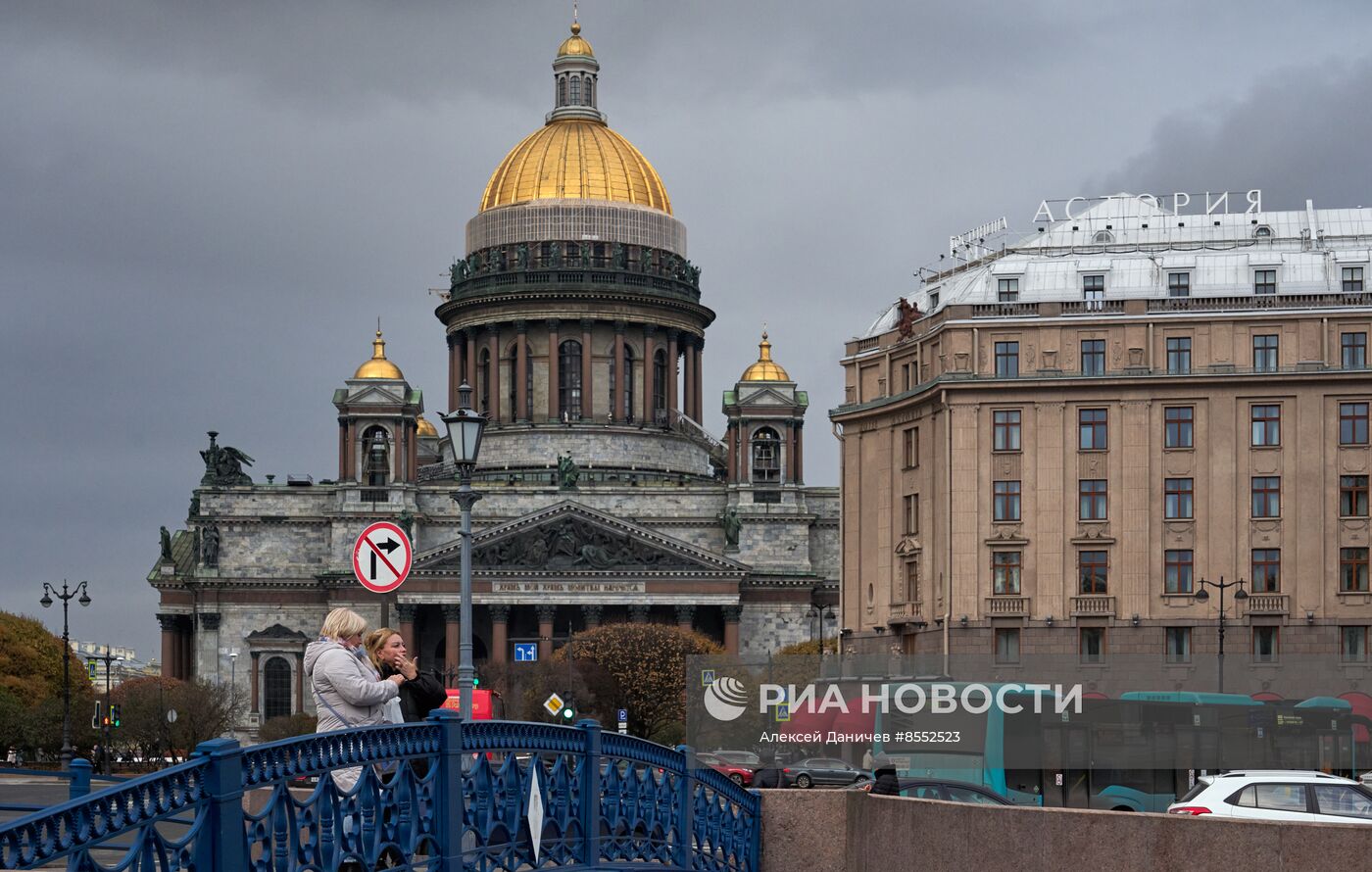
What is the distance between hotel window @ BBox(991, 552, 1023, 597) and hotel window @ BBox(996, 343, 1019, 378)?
6032 millimetres

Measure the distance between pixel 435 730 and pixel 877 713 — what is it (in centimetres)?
3295

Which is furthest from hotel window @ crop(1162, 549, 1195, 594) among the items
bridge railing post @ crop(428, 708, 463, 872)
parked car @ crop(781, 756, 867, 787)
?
bridge railing post @ crop(428, 708, 463, 872)

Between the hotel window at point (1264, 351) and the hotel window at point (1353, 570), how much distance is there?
250 inches

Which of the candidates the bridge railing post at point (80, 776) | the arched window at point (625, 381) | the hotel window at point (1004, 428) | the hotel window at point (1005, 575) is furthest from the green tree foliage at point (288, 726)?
the bridge railing post at point (80, 776)

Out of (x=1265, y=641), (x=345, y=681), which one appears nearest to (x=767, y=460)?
(x=1265, y=641)

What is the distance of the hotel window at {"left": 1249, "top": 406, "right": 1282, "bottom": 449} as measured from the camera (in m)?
79.7

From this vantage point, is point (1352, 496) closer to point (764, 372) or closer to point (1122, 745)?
point (1122, 745)

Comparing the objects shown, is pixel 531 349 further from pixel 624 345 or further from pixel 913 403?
pixel 913 403

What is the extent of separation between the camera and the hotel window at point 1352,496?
78.9 m

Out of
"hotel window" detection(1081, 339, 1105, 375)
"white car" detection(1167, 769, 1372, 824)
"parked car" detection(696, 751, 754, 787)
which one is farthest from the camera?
"hotel window" detection(1081, 339, 1105, 375)

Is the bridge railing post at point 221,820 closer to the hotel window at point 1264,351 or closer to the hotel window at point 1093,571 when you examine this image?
the hotel window at point 1093,571

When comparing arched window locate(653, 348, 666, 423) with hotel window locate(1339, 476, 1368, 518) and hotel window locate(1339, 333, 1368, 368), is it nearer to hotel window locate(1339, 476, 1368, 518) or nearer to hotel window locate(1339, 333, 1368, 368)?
hotel window locate(1339, 333, 1368, 368)

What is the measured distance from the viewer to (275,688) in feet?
468

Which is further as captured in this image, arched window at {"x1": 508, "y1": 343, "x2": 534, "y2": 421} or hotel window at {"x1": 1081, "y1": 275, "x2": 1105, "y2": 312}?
arched window at {"x1": 508, "y1": 343, "x2": 534, "y2": 421}
